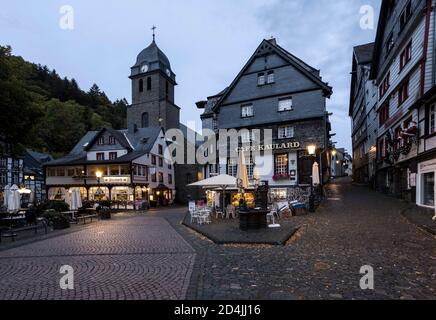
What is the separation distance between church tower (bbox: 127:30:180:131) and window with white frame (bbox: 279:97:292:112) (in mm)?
28067

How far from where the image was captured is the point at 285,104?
79.6 feet

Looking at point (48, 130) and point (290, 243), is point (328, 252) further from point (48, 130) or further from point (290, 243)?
point (48, 130)

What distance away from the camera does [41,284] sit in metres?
6.17

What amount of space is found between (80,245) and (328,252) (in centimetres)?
865

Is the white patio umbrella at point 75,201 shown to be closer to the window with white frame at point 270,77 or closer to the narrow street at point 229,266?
the narrow street at point 229,266

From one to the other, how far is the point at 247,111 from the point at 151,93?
95.7 feet

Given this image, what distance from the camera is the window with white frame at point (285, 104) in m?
24.0

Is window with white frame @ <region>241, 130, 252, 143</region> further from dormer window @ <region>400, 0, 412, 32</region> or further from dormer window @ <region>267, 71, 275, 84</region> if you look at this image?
dormer window @ <region>400, 0, 412, 32</region>

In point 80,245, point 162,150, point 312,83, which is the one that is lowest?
point 80,245

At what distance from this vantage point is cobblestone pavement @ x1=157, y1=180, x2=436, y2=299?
212 inches

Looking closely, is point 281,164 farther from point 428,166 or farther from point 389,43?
point 389,43

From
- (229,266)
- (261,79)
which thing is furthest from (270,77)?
(229,266)
